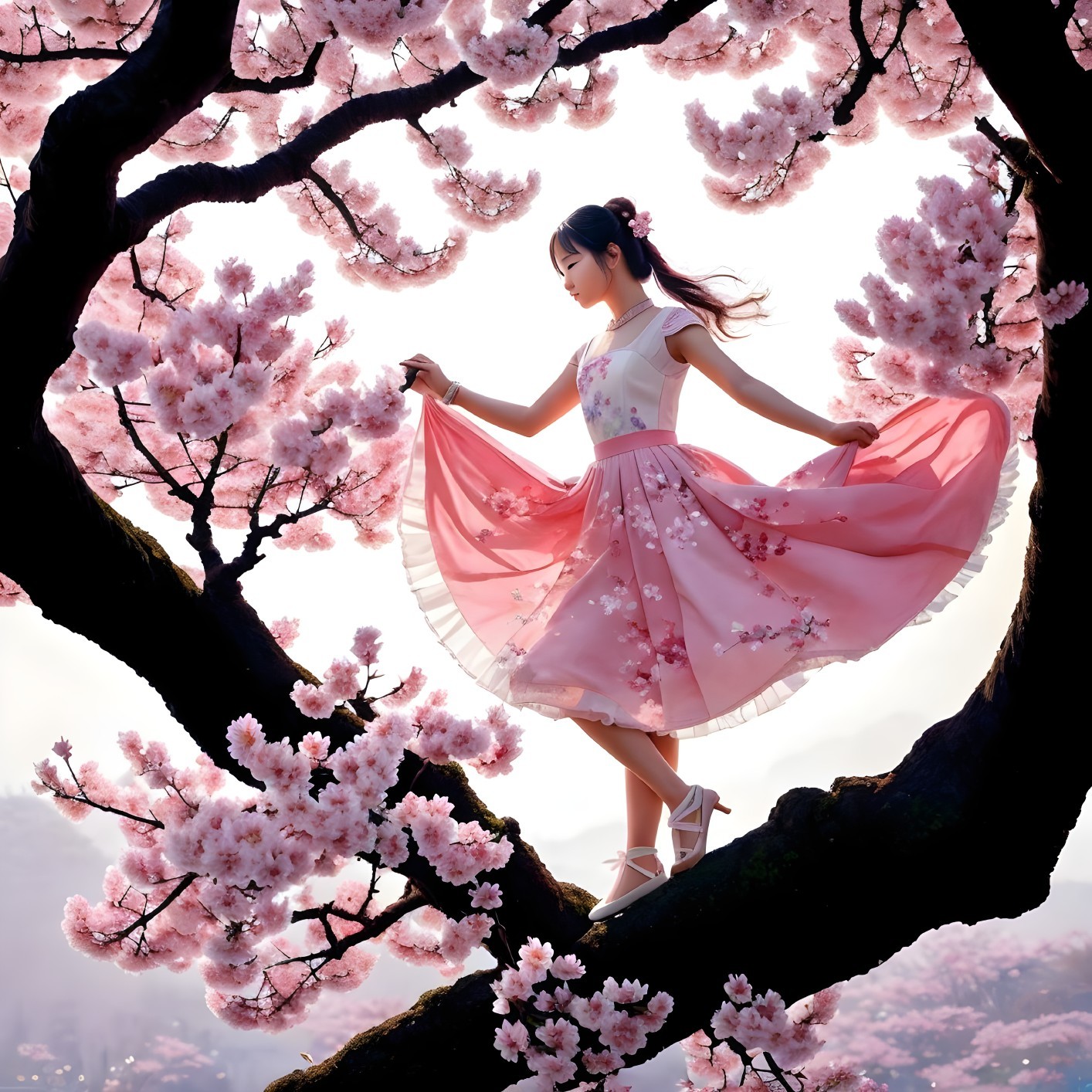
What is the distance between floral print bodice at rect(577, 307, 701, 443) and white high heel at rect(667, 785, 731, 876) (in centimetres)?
120

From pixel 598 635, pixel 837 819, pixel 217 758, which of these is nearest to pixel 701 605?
pixel 598 635

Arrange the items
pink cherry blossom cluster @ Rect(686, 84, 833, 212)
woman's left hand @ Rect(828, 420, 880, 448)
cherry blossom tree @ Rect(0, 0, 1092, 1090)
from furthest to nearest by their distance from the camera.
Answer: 1. pink cherry blossom cluster @ Rect(686, 84, 833, 212)
2. woman's left hand @ Rect(828, 420, 880, 448)
3. cherry blossom tree @ Rect(0, 0, 1092, 1090)

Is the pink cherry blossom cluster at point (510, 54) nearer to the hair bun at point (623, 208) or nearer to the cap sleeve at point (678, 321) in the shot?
the hair bun at point (623, 208)

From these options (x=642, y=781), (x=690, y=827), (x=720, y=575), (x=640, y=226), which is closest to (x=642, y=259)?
(x=640, y=226)

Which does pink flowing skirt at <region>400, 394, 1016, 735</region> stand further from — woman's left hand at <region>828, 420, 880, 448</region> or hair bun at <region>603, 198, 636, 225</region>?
hair bun at <region>603, 198, 636, 225</region>

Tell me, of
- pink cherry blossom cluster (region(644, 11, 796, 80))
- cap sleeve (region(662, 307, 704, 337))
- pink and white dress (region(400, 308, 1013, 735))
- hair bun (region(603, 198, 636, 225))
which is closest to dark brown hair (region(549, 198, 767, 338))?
hair bun (region(603, 198, 636, 225))

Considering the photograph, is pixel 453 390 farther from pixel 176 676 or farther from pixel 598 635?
pixel 176 676

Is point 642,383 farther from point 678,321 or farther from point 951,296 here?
point 951,296

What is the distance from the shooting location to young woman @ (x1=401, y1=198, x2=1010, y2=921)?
3.07m

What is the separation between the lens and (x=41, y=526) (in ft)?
9.29

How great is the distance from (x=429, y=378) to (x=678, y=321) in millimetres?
882

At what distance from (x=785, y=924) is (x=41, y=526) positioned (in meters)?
2.24

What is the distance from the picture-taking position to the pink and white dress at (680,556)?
306 centimetres

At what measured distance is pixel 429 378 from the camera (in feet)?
12.2
